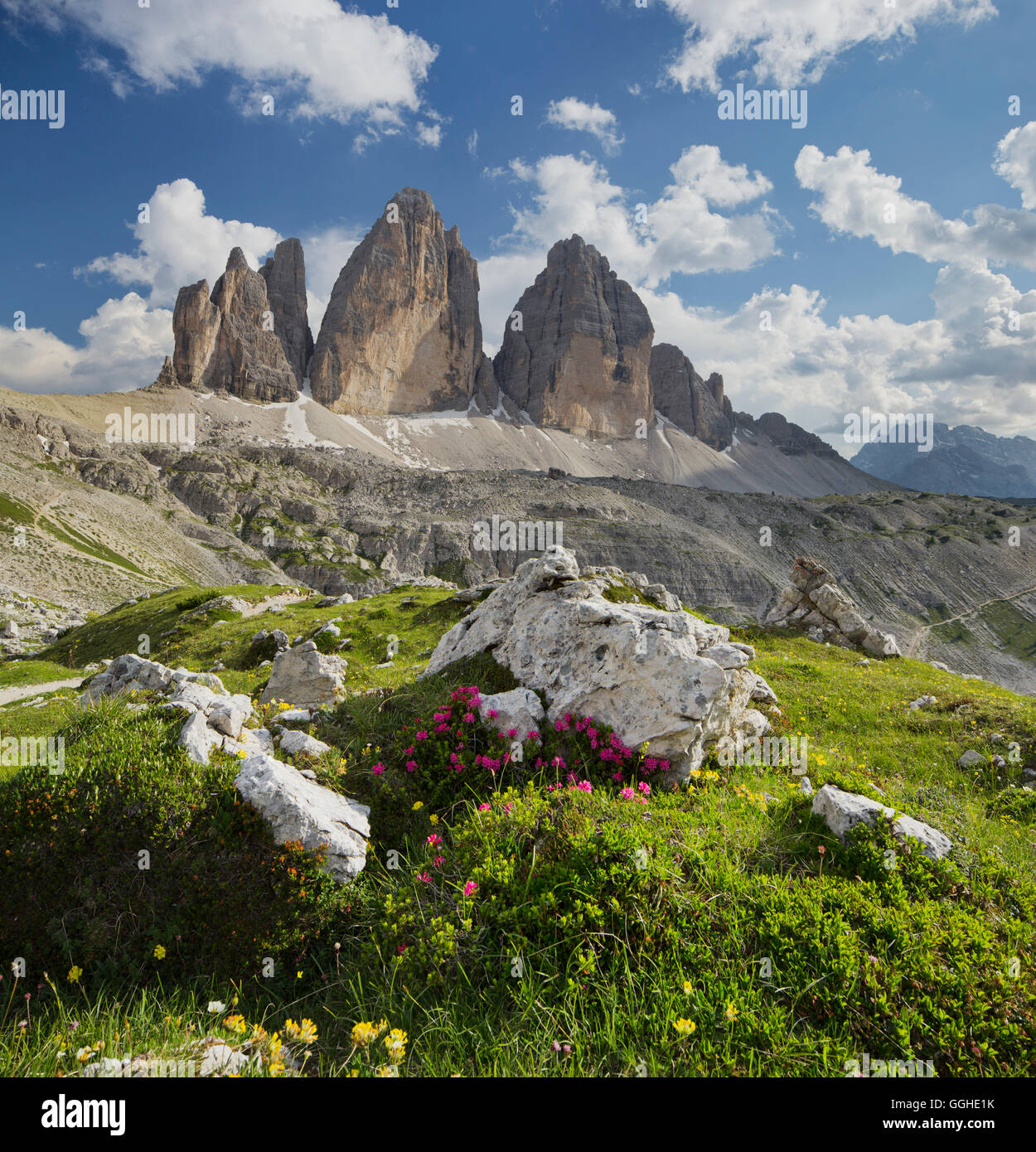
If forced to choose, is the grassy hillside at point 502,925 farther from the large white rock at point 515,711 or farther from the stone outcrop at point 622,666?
the stone outcrop at point 622,666

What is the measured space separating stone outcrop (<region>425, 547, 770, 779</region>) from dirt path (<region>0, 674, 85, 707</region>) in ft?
81.9

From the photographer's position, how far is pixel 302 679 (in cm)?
1672

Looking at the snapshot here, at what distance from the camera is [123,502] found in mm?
126000

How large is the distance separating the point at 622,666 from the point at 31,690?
3189 centimetres

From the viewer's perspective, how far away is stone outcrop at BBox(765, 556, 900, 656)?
30156 mm

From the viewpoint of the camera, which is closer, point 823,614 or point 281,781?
point 281,781

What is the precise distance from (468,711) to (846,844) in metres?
5.17

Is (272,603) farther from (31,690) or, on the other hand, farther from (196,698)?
(196,698)

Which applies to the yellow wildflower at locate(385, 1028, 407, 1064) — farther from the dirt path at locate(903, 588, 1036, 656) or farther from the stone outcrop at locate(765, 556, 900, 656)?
the dirt path at locate(903, 588, 1036, 656)

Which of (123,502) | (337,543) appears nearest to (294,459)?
(337,543)

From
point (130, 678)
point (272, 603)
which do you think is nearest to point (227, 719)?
point (130, 678)

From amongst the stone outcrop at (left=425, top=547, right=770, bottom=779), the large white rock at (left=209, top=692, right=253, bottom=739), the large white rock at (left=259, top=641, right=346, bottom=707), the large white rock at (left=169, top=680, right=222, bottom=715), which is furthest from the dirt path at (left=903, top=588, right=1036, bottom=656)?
the large white rock at (left=169, top=680, right=222, bottom=715)
